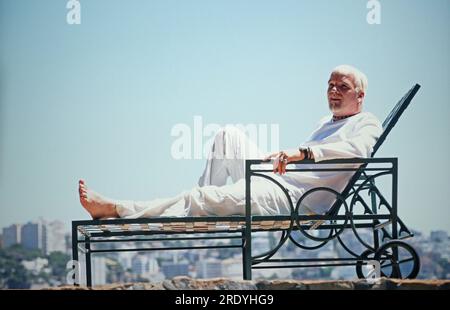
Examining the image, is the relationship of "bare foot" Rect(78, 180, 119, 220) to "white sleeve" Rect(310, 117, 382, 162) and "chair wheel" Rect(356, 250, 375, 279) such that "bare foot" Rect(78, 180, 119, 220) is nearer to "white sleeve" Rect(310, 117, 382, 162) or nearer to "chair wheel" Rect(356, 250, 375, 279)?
"white sleeve" Rect(310, 117, 382, 162)

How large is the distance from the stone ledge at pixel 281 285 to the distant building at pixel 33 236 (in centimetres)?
41

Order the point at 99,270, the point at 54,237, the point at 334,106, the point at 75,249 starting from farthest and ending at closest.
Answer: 1. the point at 334,106
2. the point at 99,270
3. the point at 54,237
4. the point at 75,249

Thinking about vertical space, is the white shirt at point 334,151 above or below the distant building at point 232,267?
above

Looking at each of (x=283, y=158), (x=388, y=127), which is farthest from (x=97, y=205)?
(x=388, y=127)

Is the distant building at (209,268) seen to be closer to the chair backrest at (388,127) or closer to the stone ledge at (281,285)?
the stone ledge at (281,285)

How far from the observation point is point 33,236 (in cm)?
530

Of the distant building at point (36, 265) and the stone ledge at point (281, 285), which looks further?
the distant building at point (36, 265)

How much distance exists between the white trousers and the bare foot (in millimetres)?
32

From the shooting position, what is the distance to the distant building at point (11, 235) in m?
5.33

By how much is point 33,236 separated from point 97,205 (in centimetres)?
43

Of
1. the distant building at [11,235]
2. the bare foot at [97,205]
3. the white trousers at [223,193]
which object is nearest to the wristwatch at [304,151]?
the white trousers at [223,193]

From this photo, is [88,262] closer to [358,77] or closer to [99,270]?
[99,270]

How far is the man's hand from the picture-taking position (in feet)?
16.5
